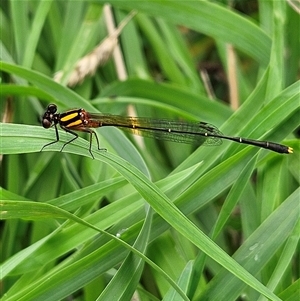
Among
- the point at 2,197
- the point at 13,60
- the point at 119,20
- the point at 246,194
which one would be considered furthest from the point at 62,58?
the point at 246,194

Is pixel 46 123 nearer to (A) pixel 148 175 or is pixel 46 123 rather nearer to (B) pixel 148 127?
(A) pixel 148 175

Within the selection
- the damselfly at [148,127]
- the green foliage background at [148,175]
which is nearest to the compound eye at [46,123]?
the damselfly at [148,127]

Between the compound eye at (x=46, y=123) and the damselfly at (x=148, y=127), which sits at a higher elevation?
the compound eye at (x=46, y=123)

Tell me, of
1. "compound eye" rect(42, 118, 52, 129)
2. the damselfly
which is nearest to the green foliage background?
the damselfly

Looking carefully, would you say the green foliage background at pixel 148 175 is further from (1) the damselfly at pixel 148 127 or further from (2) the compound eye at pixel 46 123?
(2) the compound eye at pixel 46 123

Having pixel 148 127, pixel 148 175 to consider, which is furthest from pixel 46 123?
pixel 148 127
